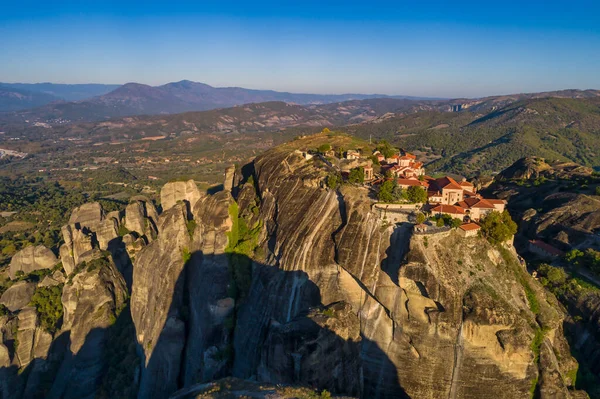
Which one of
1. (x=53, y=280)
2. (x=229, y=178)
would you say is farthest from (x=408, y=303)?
(x=53, y=280)

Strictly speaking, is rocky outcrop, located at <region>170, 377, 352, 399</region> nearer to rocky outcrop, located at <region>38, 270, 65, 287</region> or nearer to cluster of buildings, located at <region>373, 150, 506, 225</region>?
cluster of buildings, located at <region>373, 150, 506, 225</region>

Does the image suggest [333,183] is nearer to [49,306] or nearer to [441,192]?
[441,192]

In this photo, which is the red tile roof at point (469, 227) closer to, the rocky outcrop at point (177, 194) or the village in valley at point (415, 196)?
the village in valley at point (415, 196)

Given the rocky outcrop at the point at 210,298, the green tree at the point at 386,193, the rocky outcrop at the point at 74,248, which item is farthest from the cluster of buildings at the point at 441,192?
the rocky outcrop at the point at 74,248

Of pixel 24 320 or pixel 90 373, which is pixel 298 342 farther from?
pixel 24 320

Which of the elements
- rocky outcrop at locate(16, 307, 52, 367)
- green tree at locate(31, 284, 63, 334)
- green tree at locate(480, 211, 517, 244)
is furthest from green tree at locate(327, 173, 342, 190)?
green tree at locate(31, 284, 63, 334)

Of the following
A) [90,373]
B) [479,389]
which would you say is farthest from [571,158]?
[90,373]
